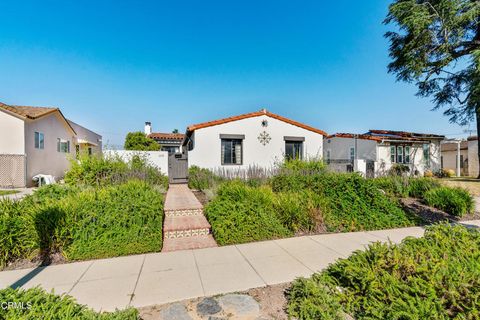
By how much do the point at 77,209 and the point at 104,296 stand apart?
2142 mm

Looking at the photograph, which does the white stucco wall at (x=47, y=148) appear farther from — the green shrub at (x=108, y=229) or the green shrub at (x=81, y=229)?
the green shrub at (x=108, y=229)

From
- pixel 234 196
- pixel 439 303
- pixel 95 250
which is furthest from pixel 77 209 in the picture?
pixel 439 303

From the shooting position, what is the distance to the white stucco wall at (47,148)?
12.5m

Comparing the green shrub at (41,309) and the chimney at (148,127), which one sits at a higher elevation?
the chimney at (148,127)

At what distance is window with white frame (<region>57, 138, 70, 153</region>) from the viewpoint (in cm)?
1646

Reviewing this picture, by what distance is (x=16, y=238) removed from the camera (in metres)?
3.56

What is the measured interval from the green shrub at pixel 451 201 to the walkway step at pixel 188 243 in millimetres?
7331

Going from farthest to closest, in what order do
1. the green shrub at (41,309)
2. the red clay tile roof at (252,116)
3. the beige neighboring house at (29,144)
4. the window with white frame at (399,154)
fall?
1. the window with white frame at (399,154)
2. the red clay tile roof at (252,116)
3. the beige neighboring house at (29,144)
4. the green shrub at (41,309)

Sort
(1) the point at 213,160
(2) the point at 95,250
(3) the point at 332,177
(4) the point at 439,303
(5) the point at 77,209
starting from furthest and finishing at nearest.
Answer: (1) the point at 213,160 → (3) the point at 332,177 → (5) the point at 77,209 → (2) the point at 95,250 → (4) the point at 439,303

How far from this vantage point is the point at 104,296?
8.68 ft

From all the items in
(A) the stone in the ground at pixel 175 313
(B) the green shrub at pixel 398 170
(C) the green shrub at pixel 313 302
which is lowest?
(A) the stone in the ground at pixel 175 313

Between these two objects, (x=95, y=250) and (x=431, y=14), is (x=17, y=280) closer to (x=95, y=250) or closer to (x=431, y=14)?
(x=95, y=250)

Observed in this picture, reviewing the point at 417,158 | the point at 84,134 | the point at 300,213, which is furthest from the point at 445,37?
the point at 84,134

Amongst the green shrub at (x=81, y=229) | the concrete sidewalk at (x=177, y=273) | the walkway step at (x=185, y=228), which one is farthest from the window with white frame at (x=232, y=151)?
the concrete sidewalk at (x=177, y=273)
